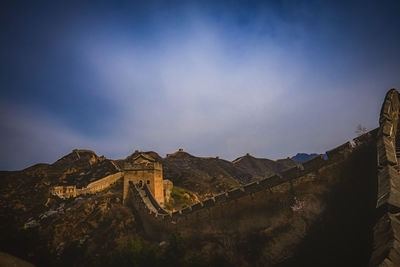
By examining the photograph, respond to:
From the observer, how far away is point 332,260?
31.4ft

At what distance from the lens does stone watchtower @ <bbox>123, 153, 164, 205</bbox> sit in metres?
32.6

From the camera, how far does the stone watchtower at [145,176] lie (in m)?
32.6

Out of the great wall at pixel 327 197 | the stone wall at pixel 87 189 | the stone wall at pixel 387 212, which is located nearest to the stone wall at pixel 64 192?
the stone wall at pixel 87 189

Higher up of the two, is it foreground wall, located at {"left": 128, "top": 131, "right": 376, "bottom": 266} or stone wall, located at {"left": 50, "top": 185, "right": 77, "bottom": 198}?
stone wall, located at {"left": 50, "top": 185, "right": 77, "bottom": 198}

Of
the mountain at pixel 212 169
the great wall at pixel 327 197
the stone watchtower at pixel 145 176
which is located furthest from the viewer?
the mountain at pixel 212 169

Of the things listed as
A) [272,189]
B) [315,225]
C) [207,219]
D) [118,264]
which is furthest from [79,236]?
[315,225]

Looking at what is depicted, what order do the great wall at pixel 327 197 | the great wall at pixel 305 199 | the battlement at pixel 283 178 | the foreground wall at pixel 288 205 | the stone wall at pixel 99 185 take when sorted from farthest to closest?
the stone wall at pixel 99 185, the battlement at pixel 283 178, the foreground wall at pixel 288 205, the great wall at pixel 327 197, the great wall at pixel 305 199

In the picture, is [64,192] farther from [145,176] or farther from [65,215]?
[145,176]

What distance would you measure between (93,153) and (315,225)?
82.2m

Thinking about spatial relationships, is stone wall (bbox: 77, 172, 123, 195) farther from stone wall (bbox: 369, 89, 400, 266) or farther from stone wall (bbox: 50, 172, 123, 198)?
stone wall (bbox: 369, 89, 400, 266)

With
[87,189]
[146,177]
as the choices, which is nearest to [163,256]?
[146,177]


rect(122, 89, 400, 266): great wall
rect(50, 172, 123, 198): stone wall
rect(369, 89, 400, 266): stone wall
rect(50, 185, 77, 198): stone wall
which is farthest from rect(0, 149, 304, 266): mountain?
rect(369, 89, 400, 266): stone wall

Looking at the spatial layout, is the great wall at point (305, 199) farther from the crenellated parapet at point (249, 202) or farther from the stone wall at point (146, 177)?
the stone wall at point (146, 177)

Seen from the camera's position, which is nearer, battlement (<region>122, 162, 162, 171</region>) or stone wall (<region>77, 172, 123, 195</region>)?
battlement (<region>122, 162, 162, 171</region>)
